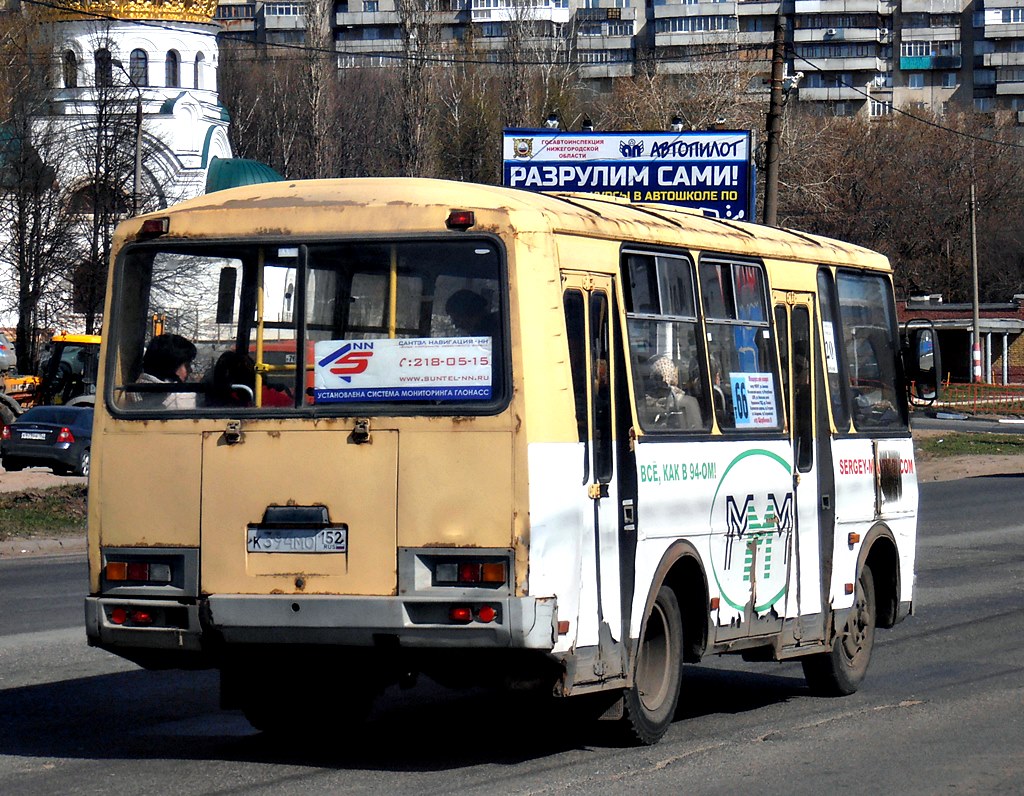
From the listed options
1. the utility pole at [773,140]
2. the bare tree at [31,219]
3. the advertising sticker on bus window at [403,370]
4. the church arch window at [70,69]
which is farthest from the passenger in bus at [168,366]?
the church arch window at [70,69]

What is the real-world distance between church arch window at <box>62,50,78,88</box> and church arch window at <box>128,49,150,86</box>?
341 cm

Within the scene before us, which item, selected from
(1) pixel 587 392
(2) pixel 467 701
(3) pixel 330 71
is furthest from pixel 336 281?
(3) pixel 330 71

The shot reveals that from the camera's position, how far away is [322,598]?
23.0 feet

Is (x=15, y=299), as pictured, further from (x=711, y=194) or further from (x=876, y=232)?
(x=876, y=232)

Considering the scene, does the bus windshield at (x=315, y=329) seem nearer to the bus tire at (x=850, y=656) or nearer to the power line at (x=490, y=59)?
the bus tire at (x=850, y=656)

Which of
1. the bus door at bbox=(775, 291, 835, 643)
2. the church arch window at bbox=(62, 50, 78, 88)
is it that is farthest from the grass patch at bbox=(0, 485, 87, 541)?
the church arch window at bbox=(62, 50, 78, 88)

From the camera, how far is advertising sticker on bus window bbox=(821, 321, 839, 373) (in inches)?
391

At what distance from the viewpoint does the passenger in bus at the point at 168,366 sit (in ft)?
24.6

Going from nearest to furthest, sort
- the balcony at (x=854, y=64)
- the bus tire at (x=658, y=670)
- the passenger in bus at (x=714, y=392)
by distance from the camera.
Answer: the bus tire at (x=658, y=670), the passenger in bus at (x=714, y=392), the balcony at (x=854, y=64)

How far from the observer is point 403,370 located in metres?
7.15

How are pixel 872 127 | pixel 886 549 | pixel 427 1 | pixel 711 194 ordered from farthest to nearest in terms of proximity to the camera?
pixel 872 127 → pixel 427 1 → pixel 711 194 → pixel 886 549

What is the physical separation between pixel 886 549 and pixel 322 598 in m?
4.66

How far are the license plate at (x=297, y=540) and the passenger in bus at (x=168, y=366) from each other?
0.73 meters

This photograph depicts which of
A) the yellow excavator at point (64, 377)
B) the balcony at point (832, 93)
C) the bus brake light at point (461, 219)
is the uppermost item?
the balcony at point (832, 93)
